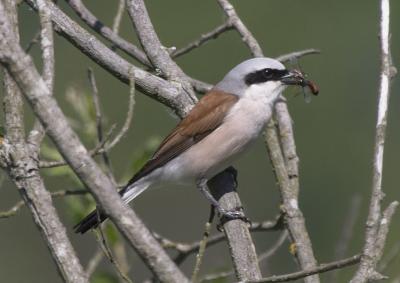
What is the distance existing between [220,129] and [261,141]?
2.72 meters

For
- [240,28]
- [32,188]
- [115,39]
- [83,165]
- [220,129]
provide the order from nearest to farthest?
[83,165], [32,188], [115,39], [240,28], [220,129]

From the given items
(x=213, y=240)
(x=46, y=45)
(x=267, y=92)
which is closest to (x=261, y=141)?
(x=267, y=92)

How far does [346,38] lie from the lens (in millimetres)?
7773

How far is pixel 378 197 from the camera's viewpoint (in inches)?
78.0

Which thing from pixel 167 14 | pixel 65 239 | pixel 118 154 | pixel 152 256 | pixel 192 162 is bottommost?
pixel 152 256

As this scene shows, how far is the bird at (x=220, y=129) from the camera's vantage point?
323 cm

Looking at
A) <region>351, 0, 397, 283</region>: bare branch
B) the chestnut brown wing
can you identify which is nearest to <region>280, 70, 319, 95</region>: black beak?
the chestnut brown wing

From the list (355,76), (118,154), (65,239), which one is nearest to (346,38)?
(355,76)

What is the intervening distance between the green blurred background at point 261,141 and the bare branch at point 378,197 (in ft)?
10.4

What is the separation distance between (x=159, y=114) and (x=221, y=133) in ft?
13.0

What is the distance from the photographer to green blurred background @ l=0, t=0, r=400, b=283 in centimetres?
615

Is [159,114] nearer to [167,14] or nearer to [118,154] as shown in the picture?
[118,154]

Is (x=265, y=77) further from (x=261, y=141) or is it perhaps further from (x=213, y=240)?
(x=261, y=141)

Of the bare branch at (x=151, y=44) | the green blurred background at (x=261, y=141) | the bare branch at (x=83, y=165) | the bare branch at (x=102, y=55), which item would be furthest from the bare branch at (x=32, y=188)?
the green blurred background at (x=261, y=141)
